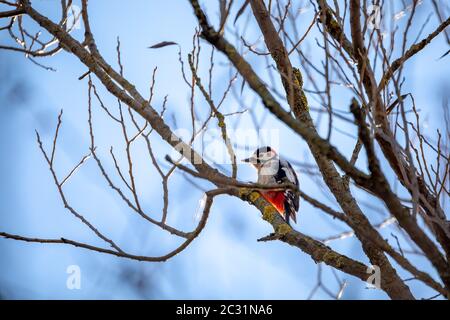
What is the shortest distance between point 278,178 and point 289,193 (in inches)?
14.2

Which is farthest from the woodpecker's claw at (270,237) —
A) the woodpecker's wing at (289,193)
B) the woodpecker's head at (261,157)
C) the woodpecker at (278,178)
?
the woodpecker's head at (261,157)

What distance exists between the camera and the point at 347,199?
295 centimetres

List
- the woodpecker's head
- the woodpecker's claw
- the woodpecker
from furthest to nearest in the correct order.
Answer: the woodpecker's head < the woodpecker < the woodpecker's claw

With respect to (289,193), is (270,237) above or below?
below

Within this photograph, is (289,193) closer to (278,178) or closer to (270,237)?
(278,178)

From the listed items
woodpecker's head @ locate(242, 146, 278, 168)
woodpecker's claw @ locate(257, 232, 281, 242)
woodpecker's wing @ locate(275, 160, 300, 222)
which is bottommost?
woodpecker's claw @ locate(257, 232, 281, 242)

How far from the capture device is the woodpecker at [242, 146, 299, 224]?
568 cm

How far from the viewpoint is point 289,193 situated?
225 inches

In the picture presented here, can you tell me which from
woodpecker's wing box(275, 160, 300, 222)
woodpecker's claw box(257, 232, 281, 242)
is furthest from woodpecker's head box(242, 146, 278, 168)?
woodpecker's claw box(257, 232, 281, 242)

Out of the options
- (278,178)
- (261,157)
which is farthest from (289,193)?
(261,157)

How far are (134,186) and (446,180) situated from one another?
4.61 ft

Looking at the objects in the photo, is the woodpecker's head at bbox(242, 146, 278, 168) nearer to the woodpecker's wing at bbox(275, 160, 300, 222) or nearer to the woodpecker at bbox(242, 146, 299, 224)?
the woodpecker at bbox(242, 146, 299, 224)

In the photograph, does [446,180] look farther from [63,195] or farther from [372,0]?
[63,195]
